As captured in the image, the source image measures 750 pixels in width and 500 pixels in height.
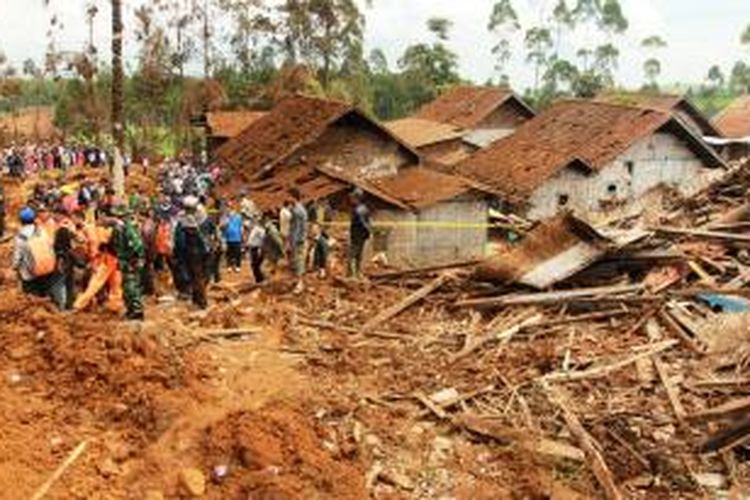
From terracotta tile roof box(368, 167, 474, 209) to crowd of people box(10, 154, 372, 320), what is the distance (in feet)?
18.4

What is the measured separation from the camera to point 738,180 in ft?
56.2

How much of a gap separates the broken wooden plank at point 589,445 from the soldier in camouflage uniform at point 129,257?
4.94 meters

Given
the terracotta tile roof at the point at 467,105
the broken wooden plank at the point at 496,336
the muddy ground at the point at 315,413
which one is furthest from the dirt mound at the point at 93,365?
the terracotta tile roof at the point at 467,105

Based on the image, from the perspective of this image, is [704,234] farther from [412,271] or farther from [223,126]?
[223,126]

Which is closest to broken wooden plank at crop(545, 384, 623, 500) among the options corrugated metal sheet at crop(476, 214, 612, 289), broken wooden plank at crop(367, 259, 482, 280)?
corrugated metal sheet at crop(476, 214, 612, 289)

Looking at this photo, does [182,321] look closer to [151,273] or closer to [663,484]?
[151,273]

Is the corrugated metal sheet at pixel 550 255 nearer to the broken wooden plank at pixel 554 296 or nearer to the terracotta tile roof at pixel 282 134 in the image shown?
the broken wooden plank at pixel 554 296

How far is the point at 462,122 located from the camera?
43.3 meters

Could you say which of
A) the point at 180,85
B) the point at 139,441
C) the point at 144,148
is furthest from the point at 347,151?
the point at 180,85

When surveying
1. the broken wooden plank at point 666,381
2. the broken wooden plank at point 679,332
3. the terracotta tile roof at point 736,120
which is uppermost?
the terracotta tile roof at point 736,120

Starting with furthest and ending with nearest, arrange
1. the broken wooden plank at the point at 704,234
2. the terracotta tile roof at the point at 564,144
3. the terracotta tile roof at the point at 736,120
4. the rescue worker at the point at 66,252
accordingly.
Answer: the terracotta tile roof at the point at 736,120, the terracotta tile roof at the point at 564,144, the broken wooden plank at the point at 704,234, the rescue worker at the point at 66,252

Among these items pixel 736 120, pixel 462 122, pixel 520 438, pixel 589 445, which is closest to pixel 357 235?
pixel 520 438

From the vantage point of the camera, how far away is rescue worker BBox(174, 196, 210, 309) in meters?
12.1

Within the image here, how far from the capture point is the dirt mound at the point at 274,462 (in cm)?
788
